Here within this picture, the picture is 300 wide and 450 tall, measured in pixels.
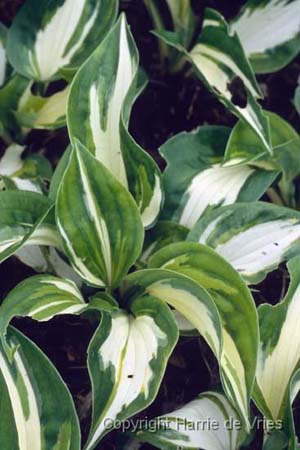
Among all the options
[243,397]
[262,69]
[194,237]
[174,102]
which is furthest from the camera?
[174,102]

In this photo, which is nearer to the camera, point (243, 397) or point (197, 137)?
point (243, 397)

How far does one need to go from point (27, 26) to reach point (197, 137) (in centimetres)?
34

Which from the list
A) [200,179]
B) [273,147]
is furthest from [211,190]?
[273,147]

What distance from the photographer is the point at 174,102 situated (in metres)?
1.45

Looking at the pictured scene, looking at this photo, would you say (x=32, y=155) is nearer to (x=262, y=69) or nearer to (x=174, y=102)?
(x=174, y=102)

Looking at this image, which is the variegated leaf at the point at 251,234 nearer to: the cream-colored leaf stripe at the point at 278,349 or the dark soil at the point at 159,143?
the cream-colored leaf stripe at the point at 278,349

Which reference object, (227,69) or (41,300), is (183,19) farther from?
(41,300)

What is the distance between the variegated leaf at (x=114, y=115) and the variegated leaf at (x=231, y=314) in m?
0.12

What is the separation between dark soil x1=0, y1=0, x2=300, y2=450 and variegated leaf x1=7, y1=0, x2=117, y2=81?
0.17m

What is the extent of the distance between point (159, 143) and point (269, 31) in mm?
286

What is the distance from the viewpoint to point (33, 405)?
0.93 m

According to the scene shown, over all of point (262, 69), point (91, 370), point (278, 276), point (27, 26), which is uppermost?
point (27, 26)

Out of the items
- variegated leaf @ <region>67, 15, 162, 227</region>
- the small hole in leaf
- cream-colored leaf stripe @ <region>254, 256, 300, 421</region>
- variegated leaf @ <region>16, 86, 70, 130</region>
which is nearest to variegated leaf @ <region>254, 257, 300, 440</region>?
cream-colored leaf stripe @ <region>254, 256, 300, 421</region>

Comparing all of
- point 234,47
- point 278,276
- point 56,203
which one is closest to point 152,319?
point 56,203
